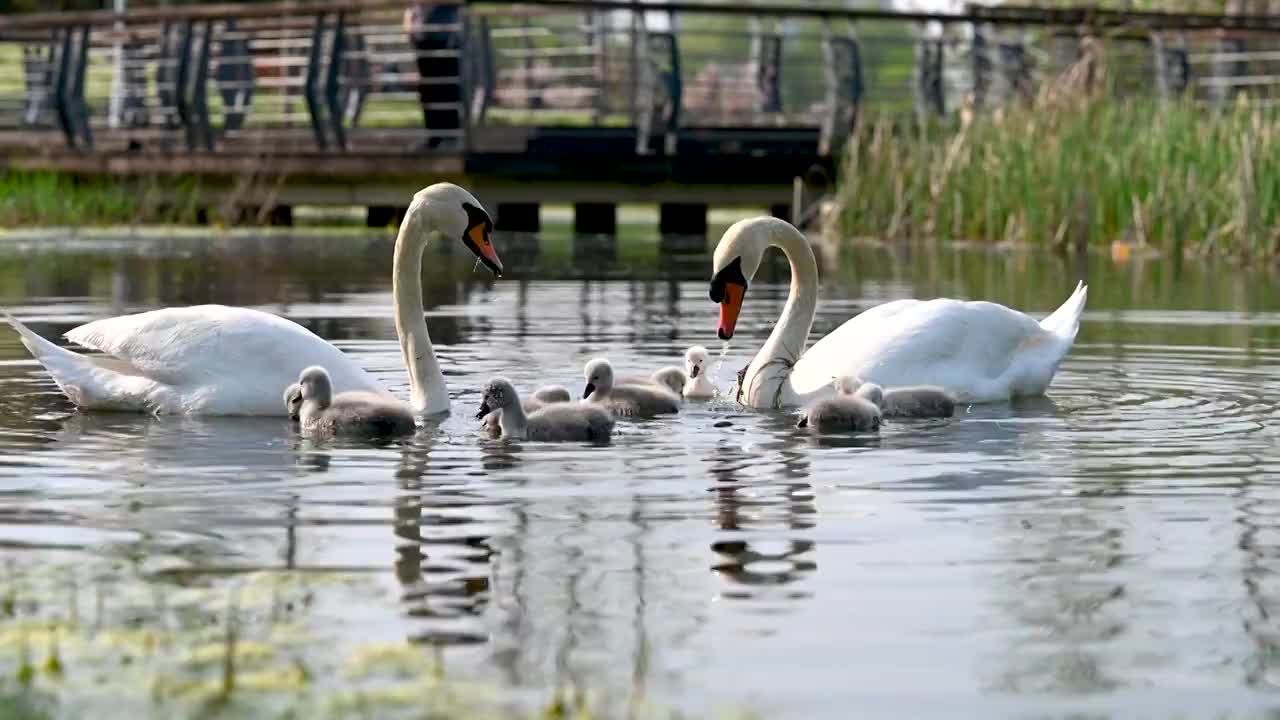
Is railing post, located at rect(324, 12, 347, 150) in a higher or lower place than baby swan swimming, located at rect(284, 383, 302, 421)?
higher

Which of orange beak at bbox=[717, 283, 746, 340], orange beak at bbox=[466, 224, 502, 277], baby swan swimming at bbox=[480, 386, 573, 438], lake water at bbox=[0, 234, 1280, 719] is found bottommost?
lake water at bbox=[0, 234, 1280, 719]

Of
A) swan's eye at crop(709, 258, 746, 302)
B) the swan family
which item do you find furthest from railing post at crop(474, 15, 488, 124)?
swan's eye at crop(709, 258, 746, 302)

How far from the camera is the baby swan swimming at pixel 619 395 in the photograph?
8.68 metres

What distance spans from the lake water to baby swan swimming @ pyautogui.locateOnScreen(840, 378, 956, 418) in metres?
0.09

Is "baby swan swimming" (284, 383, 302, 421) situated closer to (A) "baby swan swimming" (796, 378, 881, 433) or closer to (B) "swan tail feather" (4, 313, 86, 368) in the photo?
(B) "swan tail feather" (4, 313, 86, 368)

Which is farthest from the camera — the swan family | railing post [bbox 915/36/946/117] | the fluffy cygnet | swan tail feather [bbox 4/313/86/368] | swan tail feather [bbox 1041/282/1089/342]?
railing post [bbox 915/36/946/117]

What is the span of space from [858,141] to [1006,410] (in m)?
15.4

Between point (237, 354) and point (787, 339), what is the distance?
Result: 202cm

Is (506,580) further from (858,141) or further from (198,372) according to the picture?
(858,141)

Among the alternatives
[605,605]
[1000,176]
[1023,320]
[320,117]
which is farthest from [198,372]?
[320,117]

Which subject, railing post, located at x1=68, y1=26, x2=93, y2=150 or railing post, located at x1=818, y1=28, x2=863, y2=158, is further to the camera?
railing post, located at x1=68, y1=26, x2=93, y2=150

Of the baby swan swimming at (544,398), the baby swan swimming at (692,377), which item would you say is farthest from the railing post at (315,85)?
the baby swan swimming at (544,398)

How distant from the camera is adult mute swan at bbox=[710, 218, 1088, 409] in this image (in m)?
9.16

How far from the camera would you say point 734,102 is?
44531 millimetres
